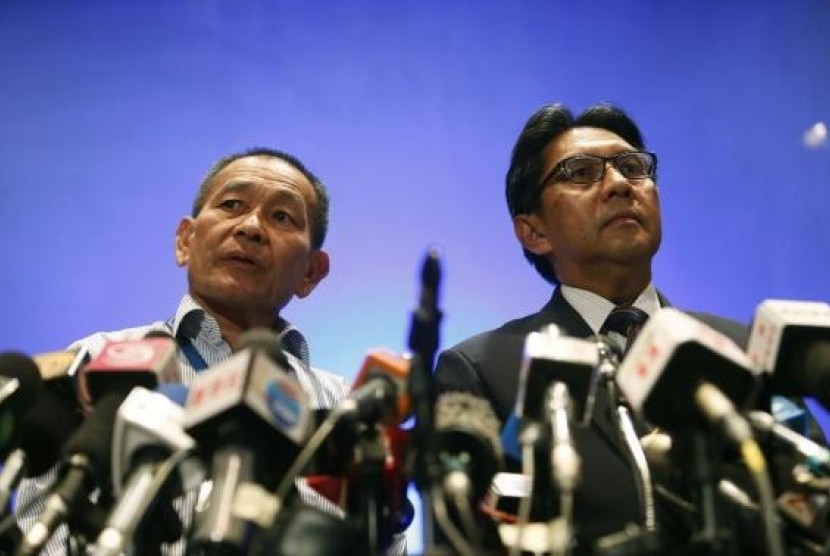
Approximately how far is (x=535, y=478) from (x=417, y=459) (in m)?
0.20

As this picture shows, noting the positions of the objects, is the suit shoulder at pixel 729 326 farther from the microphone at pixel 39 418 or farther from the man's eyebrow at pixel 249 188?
the microphone at pixel 39 418

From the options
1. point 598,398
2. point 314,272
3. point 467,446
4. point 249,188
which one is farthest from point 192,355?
point 467,446

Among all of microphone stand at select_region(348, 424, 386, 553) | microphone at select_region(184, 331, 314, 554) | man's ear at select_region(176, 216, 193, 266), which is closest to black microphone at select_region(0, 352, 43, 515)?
microphone at select_region(184, 331, 314, 554)

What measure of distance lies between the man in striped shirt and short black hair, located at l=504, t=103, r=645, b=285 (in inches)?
23.5

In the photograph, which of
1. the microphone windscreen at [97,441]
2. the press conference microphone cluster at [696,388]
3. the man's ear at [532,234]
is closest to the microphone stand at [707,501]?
the press conference microphone cluster at [696,388]

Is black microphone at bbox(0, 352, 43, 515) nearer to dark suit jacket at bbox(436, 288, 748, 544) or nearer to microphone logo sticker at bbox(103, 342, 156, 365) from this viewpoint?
microphone logo sticker at bbox(103, 342, 156, 365)

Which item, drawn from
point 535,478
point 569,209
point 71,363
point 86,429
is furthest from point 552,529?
point 569,209

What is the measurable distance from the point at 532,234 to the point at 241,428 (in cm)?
162

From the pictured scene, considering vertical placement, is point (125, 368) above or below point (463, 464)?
above

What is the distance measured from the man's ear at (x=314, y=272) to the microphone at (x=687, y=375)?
159cm

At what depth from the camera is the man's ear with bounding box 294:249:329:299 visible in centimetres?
247

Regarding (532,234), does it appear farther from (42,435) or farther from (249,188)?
(42,435)

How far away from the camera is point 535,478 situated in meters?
1.05

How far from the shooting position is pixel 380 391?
1.01 metres
